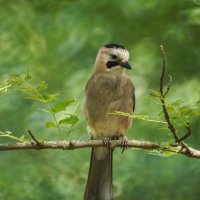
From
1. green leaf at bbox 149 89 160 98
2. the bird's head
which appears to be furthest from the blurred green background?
green leaf at bbox 149 89 160 98

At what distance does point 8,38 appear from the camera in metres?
6.22

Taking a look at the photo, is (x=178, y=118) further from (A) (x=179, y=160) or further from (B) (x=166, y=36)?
(B) (x=166, y=36)

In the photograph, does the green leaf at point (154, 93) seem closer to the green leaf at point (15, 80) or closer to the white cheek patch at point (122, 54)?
the green leaf at point (15, 80)

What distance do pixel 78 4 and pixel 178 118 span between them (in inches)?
157

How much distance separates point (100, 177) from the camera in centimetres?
466

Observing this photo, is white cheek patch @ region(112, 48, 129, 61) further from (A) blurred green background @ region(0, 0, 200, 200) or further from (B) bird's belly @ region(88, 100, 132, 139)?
(A) blurred green background @ region(0, 0, 200, 200)

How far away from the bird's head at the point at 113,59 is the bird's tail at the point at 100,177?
0.63m

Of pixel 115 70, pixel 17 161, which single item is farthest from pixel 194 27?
pixel 17 161

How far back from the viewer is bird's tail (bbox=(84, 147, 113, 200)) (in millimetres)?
4410

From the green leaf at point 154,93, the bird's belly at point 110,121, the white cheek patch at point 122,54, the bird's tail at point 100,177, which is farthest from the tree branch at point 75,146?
the white cheek patch at point 122,54

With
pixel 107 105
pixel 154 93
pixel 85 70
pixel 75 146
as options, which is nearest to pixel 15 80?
pixel 75 146

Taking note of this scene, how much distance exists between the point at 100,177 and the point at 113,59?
2.97ft

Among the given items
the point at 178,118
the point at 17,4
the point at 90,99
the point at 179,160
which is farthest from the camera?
the point at 17,4

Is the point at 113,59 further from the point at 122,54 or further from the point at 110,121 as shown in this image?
the point at 110,121
